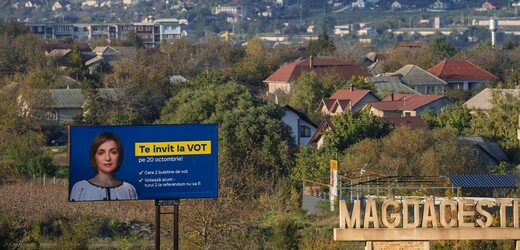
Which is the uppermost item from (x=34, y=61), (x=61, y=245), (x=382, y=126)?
(x=34, y=61)

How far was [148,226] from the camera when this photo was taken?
2852 cm

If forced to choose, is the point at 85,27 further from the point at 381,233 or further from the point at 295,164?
the point at 381,233

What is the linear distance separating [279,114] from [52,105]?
48.1ft

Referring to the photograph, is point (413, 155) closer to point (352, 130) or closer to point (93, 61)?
point (352, 130)

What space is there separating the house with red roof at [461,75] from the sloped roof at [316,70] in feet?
16.4

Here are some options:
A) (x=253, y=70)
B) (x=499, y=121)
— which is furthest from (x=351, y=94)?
(x=253, y=70)

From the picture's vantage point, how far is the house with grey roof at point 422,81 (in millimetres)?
66625

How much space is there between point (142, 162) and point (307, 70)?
158 feet

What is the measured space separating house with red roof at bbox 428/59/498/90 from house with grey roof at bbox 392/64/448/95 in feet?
6.71

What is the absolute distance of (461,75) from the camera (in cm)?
7081

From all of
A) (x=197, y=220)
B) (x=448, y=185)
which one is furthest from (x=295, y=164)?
(x=197, y=220)

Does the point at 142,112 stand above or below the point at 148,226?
above

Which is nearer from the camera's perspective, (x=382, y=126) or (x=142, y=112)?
(x=382, y=126)

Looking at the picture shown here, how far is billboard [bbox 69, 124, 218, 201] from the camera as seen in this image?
62.3ft
